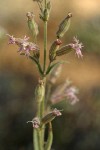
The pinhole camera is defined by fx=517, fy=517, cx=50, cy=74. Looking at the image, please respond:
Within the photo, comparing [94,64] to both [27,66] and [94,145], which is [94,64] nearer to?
[27,66]

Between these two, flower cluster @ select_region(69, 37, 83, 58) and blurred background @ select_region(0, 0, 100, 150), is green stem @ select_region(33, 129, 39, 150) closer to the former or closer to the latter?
flower cluster @ select_region(69, 37, 83, 58)

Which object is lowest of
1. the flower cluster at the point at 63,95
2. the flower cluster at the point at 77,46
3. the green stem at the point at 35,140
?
the green stem at the point at 35,140

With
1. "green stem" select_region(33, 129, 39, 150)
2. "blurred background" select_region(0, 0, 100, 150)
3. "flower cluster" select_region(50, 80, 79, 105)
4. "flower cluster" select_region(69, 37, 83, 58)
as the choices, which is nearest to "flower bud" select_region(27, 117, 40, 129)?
"green stem" select_region(33, 129, 39, 150)

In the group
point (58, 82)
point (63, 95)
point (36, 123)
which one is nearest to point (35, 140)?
point (36, 123)

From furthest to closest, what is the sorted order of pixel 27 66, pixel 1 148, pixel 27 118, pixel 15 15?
1. pixel 15 15
2. pixel 27 66
3. pixel 27 118
4. pixel 1 148

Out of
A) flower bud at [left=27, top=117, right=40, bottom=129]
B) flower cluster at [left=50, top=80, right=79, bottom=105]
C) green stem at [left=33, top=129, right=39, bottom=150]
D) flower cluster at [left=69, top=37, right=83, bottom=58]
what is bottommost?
green stem at [left=33, top=129, right=39, bottom=150]

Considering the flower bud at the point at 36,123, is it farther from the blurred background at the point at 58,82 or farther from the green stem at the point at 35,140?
the blurred background at the point at 58,82

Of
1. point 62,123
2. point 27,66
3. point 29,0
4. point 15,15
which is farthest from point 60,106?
point 29,0

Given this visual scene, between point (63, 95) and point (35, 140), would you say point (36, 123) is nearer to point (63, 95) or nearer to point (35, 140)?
point (35, 140)

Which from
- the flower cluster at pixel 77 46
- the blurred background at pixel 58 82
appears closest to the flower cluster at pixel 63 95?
the blurred background at pixel 58 82
